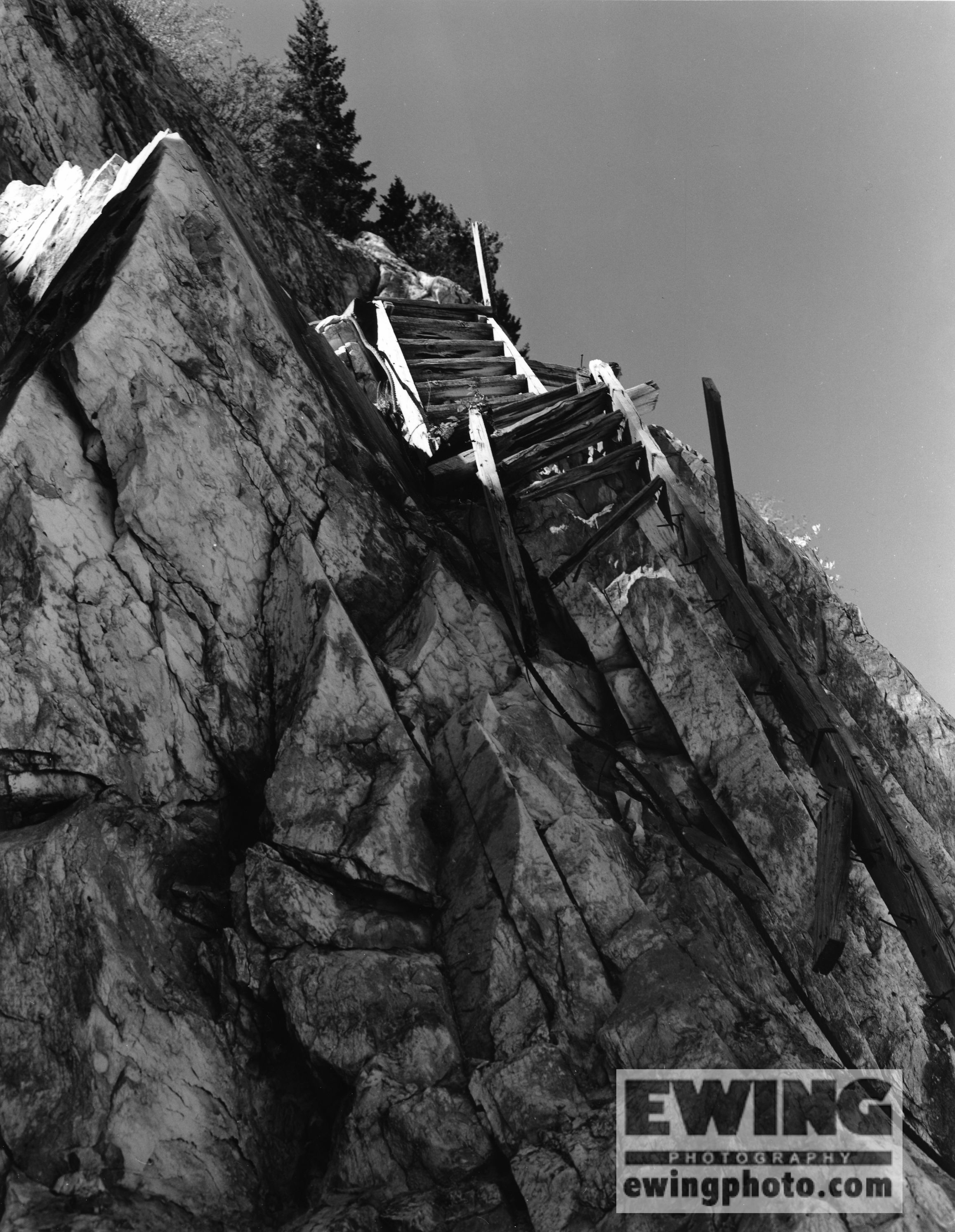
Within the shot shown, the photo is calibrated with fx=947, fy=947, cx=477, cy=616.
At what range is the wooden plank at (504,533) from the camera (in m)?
8.66

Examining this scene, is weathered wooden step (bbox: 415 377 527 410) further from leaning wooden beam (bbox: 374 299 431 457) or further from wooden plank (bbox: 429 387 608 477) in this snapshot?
wooden plank (bbox: 429 387 608 477)

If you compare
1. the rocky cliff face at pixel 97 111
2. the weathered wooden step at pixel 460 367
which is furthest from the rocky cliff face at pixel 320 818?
the weathered wooden step at pixel 460 367

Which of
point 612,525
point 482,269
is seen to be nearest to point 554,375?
point 482,269

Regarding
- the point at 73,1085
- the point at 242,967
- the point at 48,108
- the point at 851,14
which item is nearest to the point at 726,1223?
the point at 242,967

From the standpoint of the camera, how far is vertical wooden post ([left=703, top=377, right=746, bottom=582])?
8797 millimetres

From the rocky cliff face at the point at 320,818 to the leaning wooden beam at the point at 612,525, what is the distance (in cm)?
19

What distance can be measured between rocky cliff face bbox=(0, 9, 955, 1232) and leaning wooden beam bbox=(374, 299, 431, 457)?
6.12ft

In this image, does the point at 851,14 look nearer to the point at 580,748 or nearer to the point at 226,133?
the point at 226,133

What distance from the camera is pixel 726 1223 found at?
184 inches

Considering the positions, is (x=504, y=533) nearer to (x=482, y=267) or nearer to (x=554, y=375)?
(x=554, y=375)

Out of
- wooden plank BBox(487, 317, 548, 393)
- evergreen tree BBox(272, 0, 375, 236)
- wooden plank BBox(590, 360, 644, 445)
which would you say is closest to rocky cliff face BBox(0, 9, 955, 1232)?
wooden plank BBox(590, 360, 644, 445)

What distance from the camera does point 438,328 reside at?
15.5m

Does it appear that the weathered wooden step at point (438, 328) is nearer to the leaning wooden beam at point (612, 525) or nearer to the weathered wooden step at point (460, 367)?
the weathered wooden step at point (460, 367)

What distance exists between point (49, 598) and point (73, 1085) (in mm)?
3253
